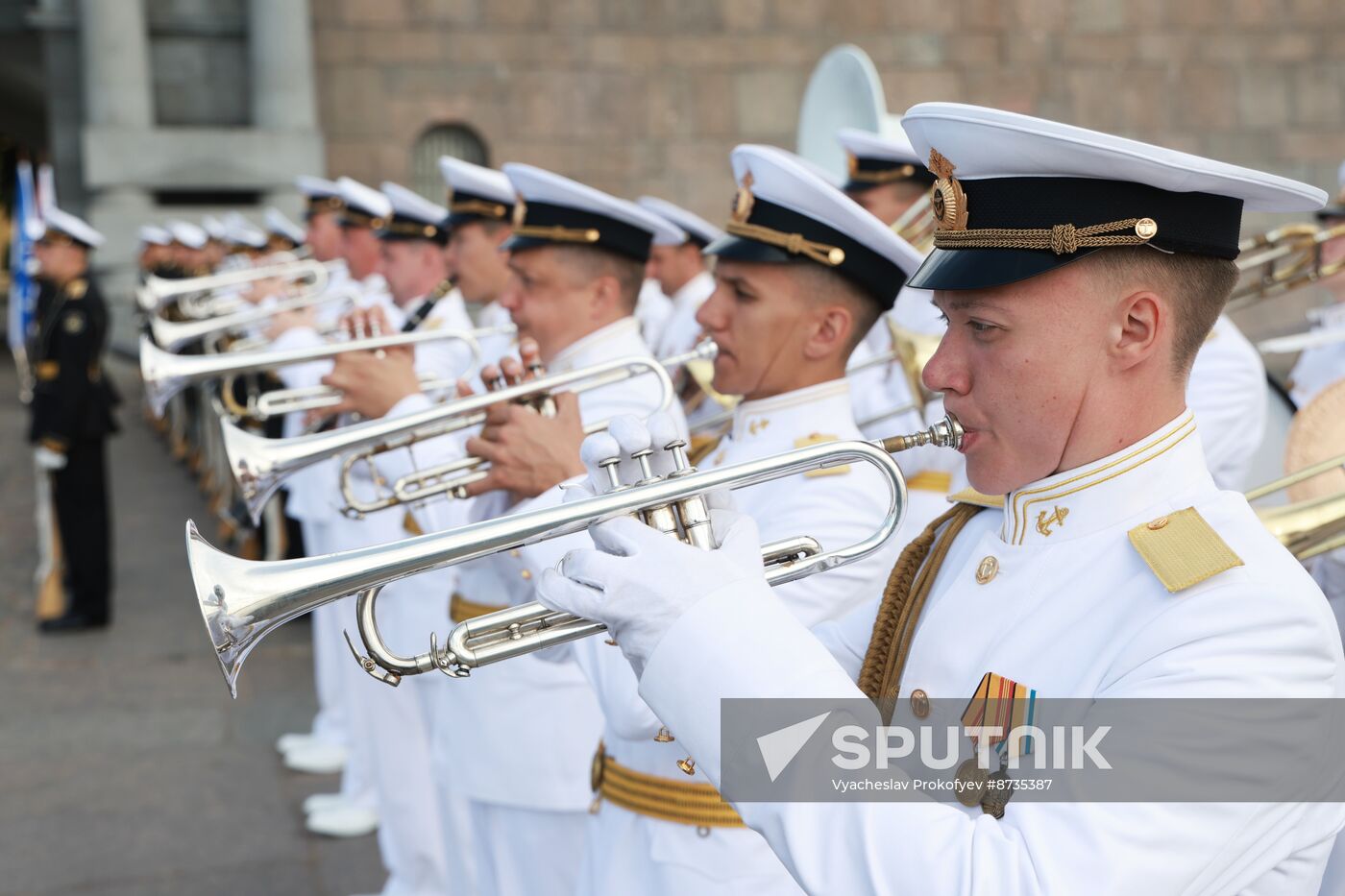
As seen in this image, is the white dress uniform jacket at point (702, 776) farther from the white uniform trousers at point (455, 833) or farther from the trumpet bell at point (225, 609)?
the white uniform trousers at point (455, 833)

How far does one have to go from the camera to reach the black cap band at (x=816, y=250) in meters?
2.62

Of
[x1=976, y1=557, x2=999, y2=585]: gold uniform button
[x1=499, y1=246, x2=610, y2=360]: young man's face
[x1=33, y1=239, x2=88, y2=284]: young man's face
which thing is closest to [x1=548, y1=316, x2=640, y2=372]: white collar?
[x1=499, y1=246, x2=610, y2=360]: young man's face

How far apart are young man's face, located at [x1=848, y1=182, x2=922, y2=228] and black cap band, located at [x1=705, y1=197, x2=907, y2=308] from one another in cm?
200

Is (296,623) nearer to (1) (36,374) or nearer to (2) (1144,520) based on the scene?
(1) (36,374)

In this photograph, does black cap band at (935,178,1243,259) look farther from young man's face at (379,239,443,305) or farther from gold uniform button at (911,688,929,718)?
young man's face at (379,239,443,305)

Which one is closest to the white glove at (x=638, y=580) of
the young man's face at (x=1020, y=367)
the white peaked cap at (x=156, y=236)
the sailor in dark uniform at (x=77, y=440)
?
the young man's face at (x=1020, y=367)

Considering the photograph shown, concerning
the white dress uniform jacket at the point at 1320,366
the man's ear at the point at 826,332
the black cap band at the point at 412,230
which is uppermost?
the black cap band at the point at 412,230

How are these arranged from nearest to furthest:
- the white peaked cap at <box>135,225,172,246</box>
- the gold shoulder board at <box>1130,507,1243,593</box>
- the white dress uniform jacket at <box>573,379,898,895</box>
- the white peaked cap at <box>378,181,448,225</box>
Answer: the gold shoulder board at <box>1130,507,1243,593</box> → the white dress uniform jacket at <box>573,379,898,895</box> → the white peaked cap at <box>378,181,448,225</box> → the white peaked cap at <box>135,225,172,246</box>

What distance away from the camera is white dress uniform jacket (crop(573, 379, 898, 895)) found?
90.1 inches

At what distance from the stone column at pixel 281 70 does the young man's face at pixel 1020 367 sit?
15.2 metres

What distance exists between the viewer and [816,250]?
2609 mm

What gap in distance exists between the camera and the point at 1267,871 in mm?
1333

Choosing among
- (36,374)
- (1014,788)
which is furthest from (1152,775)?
(36,374)

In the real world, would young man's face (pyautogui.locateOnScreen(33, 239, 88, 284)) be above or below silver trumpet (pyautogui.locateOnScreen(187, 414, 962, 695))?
above
